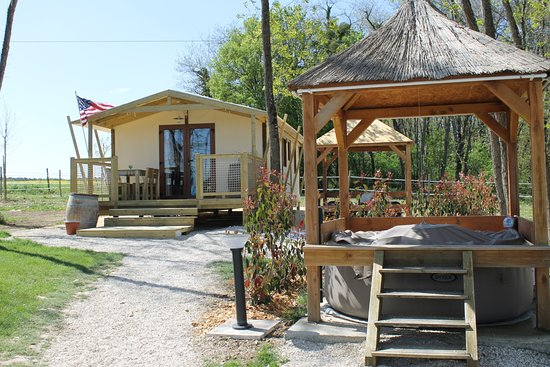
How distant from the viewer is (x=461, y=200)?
11.7 metres

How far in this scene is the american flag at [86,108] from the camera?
15880mm

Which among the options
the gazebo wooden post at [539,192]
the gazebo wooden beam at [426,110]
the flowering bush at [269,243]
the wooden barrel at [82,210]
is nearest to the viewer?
the gazebo wooden post at [539,192]

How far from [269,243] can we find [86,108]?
36.1 feet

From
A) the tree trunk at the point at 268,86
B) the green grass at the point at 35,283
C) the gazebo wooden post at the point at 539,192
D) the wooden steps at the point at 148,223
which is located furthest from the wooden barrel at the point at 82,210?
the gazebo wooden post at the point at 539,192

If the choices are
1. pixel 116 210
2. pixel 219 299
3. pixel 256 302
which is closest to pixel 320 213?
pixel 256 302

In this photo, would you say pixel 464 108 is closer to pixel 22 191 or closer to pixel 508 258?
pixel 508 258

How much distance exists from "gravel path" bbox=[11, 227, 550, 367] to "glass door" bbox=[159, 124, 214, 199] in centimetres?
711

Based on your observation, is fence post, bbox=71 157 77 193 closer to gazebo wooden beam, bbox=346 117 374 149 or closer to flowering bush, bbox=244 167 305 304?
flowering bush, bbox=244 167 305 304

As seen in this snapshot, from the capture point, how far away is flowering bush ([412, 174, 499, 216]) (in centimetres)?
1173

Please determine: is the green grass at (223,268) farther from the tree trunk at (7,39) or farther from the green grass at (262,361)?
the tree trunk at (7,39)

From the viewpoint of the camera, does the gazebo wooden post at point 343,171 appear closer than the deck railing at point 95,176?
Yes

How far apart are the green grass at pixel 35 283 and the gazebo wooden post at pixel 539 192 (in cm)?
480

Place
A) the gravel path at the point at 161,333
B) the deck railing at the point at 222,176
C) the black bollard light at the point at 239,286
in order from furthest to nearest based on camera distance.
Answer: the deck railing at the point at 222,176 < the black bollard light at the point at 239,286 < the gravel path at the point at 161,333

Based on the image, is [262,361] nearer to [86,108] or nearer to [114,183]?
[114,183]
